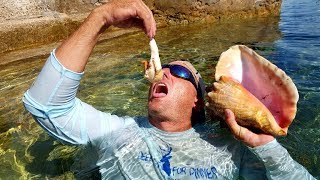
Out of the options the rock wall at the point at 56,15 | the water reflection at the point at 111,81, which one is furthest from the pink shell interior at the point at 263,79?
the rock wall at the point at 56,15

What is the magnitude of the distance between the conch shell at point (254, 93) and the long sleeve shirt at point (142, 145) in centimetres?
20

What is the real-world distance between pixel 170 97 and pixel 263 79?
2.26 feet

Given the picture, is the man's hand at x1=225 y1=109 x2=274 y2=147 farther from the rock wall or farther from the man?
the rock wall

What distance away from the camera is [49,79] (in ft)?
7.77

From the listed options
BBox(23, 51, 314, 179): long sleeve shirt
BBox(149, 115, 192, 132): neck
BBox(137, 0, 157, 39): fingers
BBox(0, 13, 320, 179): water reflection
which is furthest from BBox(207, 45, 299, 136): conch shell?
BBox(0, 13, 320, 179): water reflection

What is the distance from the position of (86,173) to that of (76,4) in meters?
7.82

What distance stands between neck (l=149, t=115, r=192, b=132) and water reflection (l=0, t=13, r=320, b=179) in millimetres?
1062

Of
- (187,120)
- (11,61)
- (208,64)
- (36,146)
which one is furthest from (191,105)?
(11,61)

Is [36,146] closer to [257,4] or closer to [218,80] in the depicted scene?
[218,80]

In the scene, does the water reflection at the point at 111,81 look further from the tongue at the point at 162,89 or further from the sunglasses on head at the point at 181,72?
the sunglasses on head at the point at 181,72

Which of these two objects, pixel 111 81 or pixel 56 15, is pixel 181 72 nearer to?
pixel 111 81

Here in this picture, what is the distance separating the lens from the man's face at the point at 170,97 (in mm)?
2787

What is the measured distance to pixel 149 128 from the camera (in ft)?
9.69

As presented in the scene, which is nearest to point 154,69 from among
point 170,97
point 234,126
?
point 170,97
